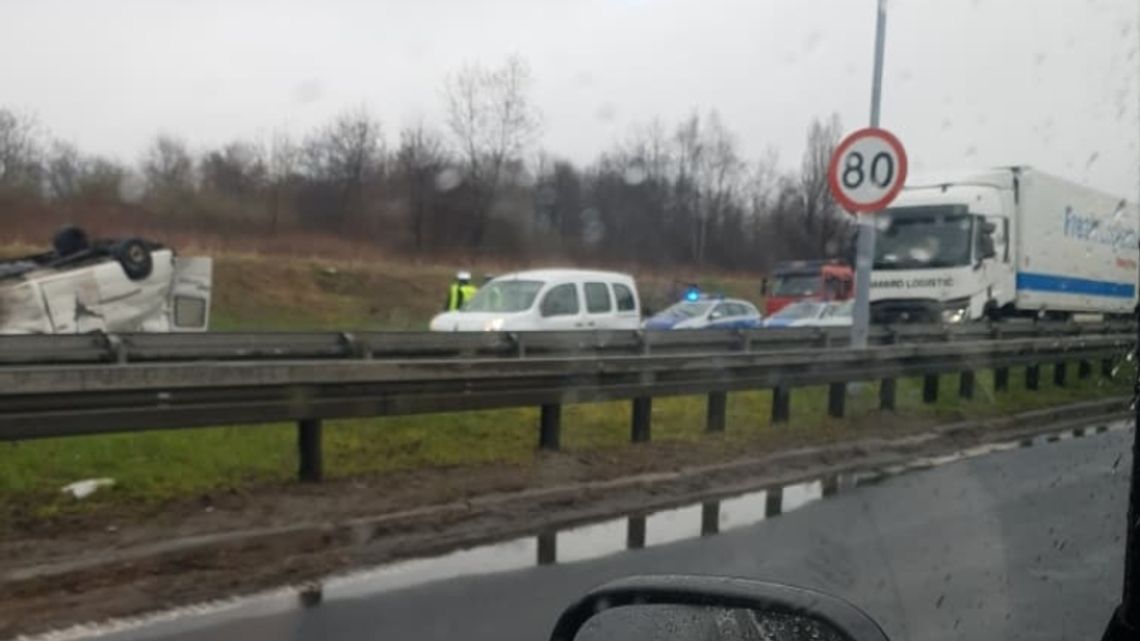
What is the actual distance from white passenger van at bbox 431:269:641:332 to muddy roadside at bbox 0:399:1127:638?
21.1 ft

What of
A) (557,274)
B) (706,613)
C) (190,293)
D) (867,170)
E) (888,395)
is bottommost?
(888,395)

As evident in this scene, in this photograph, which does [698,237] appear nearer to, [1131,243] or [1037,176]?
[1037,176]

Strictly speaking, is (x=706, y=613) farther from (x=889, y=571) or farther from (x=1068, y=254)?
(x=1068, y=254)

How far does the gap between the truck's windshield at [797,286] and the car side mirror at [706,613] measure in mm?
27605

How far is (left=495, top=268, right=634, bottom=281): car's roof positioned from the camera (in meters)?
18.6

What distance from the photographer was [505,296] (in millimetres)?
18766

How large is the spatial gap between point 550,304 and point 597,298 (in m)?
0.90

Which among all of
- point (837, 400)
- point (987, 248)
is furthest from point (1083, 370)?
point (837, 400)

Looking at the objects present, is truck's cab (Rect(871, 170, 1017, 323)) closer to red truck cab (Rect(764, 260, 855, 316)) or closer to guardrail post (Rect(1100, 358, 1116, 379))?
guardrail post (Rect(1100, 358, 1116, 379))

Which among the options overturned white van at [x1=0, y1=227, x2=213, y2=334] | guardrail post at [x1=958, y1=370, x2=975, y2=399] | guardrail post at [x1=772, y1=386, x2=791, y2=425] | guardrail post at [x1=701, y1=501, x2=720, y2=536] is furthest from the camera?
guardrail post at [x1=958, y1=370, x2=975, y2=399]

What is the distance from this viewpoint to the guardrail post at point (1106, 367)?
1934cm

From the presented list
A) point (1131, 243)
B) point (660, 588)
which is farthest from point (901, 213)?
point (660, 588)

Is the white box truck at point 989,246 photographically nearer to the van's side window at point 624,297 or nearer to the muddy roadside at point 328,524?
the van's side window at point 624,297

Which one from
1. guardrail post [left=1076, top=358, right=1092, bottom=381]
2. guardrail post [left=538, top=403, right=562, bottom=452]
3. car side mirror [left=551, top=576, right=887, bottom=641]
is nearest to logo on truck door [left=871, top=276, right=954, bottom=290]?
guardrail post [left=1076, top=358, right=1092, bottom=381]
